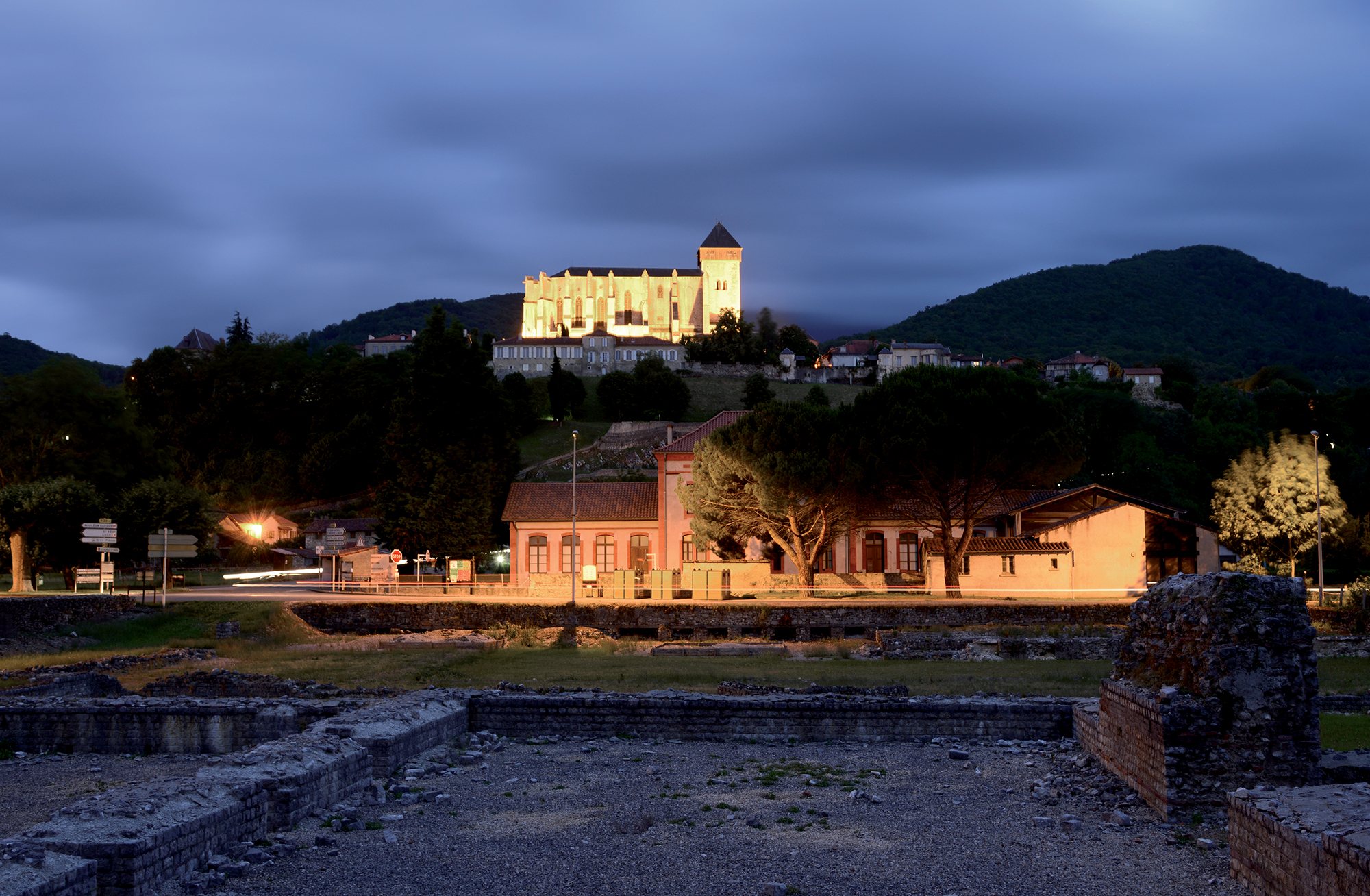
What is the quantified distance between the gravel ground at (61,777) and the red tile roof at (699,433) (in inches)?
1472

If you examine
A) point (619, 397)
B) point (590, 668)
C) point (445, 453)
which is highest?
point (619, 397)

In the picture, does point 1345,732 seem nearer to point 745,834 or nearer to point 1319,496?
point 745,834

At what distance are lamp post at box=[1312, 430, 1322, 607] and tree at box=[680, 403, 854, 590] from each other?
16.8m

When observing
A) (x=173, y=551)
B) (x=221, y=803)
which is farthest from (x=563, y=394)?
(x=221, y=803)

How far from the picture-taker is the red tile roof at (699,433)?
5388 cm

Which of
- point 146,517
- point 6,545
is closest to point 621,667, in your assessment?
point 146,517

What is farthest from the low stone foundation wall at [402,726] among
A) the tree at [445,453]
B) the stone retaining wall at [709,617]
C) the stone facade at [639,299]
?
the stone facade at [639,299]

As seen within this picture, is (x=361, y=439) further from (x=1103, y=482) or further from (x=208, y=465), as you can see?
(x=1103, y=482)

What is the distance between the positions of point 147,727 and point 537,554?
37008 millimetres

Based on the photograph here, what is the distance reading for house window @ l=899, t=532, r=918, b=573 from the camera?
2084 inches

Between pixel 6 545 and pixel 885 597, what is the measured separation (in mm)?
34129

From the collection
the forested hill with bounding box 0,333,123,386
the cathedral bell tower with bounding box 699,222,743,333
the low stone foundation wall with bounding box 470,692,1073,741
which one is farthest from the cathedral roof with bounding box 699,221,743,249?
the low stone foundation wall with bounding box 470,692,1073,741

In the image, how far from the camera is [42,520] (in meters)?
42.7

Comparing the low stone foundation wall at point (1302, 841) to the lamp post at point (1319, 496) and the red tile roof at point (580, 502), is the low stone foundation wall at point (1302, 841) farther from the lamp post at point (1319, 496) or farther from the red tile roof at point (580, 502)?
the red tile roof at point (580, 502)
